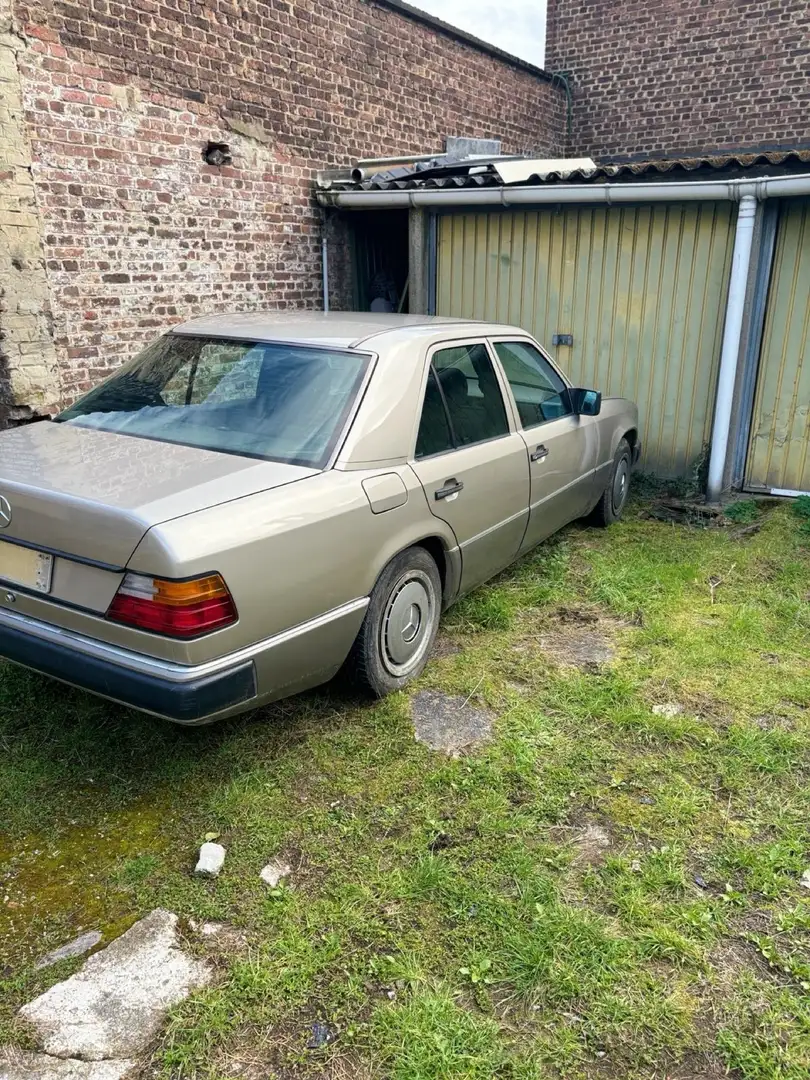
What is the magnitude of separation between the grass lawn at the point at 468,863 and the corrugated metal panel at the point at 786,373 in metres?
3.18

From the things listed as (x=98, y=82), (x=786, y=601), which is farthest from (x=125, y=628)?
(x=98, y=82)

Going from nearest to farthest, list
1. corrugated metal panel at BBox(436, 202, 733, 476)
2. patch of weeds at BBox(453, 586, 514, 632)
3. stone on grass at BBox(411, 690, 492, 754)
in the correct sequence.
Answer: stone on grass at BBox(411, 690, 492, 754)
patch of weeds at BBox(453, 586, 514, 632)
corrugated metal panel at BBox(436, 202, 733, 476)

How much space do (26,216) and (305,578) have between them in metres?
4.28

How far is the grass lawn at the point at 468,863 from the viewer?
2.20 m

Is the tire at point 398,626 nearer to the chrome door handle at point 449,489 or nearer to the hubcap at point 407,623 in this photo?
the hubcap at point 407,623

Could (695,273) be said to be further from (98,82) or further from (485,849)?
(485,849)

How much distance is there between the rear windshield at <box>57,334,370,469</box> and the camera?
3.36 m

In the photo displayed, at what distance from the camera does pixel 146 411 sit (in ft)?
11.9

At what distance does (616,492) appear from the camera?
6.36m

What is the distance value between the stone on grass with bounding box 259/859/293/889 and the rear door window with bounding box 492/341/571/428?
9.32 ft

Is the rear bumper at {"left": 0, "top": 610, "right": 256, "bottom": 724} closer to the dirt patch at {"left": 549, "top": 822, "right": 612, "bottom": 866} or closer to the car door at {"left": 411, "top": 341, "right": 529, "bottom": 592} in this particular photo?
the dirt patch at {"left": 549, "top": 822, "right": 612, "bottom": 866}

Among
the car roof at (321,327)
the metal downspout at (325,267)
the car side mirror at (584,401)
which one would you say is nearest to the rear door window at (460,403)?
the car roof at (321,327)

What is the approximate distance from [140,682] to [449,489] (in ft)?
5.79

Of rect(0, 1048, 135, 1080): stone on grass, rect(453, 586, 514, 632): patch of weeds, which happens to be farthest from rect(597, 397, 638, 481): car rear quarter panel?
rect(0, 1048, 135, 1080): stone on grass
